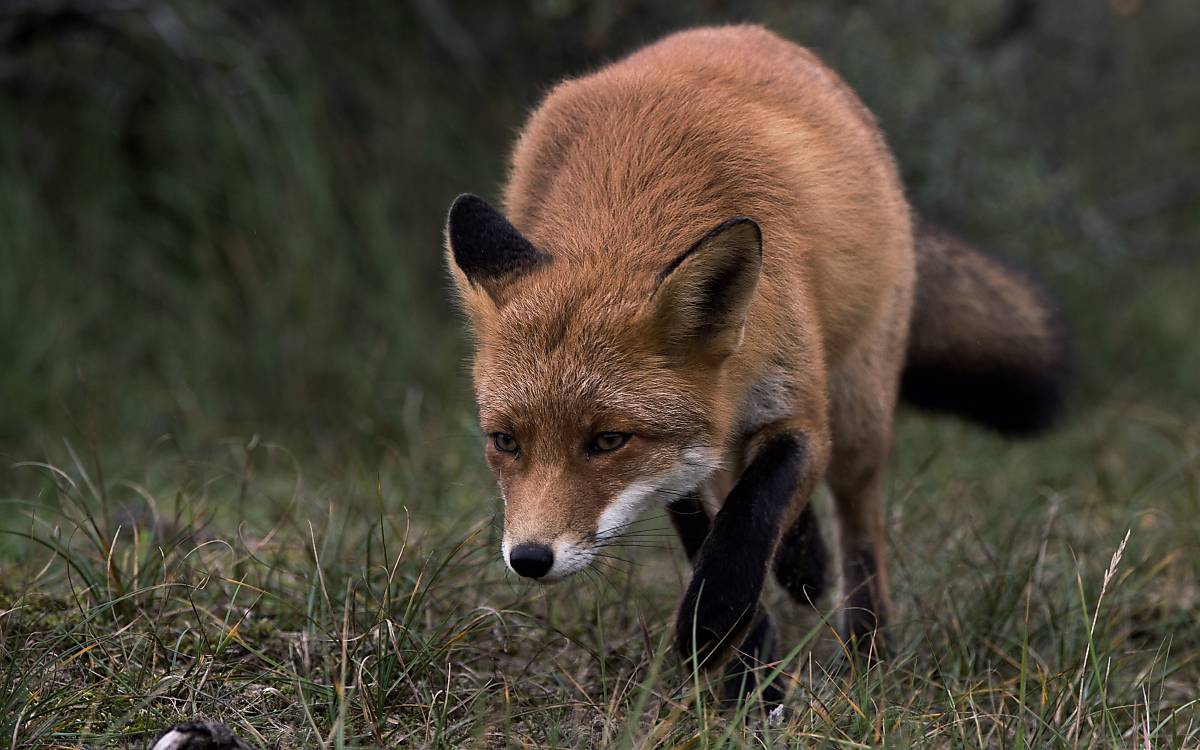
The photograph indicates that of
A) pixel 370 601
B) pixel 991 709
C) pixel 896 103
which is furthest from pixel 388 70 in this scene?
pixel 991 709

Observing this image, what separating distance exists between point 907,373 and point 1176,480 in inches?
68.7

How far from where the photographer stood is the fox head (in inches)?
120

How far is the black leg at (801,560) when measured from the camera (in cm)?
401

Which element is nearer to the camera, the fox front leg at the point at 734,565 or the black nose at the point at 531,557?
the black nose at the point at 531,557

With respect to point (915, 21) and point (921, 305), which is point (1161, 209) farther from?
point (921, 305)

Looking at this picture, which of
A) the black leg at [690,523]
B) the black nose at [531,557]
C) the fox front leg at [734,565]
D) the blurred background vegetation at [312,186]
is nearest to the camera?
→ the black nose at [531,557]

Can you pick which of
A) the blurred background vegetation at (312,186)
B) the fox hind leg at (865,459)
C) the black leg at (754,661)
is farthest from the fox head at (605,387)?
the blurred background vegetation at (312,186)

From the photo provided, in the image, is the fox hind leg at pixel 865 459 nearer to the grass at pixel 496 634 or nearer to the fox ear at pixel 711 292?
the grass at pixel 496 634

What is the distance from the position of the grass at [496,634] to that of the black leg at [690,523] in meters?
0.08

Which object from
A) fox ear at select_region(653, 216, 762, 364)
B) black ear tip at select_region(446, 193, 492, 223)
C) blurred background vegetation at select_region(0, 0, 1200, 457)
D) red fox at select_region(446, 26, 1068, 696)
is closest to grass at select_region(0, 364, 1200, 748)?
red fox at select_region(446, 26, 1068, 696)

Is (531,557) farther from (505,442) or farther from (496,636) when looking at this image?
(496,636)

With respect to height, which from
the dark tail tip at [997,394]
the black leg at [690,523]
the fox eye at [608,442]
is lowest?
the dark tail tip at [997,394]

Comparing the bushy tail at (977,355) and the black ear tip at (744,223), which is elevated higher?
the black ear tip at (744,223)

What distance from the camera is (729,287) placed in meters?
3.17
